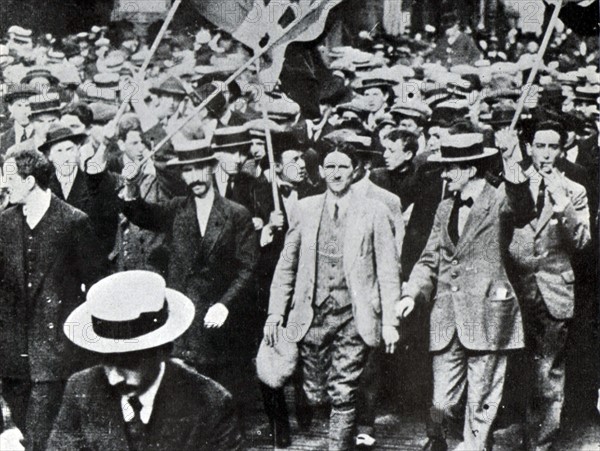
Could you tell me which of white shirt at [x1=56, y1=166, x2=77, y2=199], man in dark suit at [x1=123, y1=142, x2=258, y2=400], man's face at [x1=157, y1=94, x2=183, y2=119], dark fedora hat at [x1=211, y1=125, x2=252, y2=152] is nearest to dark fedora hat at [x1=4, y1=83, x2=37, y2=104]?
white shirt at [x1=56, y1=166, x2=77, y2=199]

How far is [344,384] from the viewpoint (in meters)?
5.27

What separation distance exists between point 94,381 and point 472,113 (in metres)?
3.11

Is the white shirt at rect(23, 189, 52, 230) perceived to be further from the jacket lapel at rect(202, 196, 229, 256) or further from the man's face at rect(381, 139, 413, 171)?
the man's face at rect(381, 139, 413, 171)

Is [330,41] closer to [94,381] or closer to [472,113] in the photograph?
[472,113]

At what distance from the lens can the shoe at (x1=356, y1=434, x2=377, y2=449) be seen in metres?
5.27

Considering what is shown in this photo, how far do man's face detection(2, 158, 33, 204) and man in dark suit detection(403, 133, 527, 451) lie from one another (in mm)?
2716

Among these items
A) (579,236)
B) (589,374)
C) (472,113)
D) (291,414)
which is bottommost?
(291,414)

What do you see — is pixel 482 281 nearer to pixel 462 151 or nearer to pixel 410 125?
pixel 462 151

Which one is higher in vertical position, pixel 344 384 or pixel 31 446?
pixel 344 384

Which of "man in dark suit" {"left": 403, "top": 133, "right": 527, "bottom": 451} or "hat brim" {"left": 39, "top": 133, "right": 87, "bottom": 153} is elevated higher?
"hat brim" {"left": 39, "top": 133, "right": 87, "bottom": 153}

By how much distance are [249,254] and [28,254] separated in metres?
1.54

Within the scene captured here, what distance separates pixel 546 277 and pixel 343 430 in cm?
170

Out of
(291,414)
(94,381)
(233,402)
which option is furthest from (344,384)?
(94,381)

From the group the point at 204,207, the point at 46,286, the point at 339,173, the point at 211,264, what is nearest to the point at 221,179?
the point at 204,207
